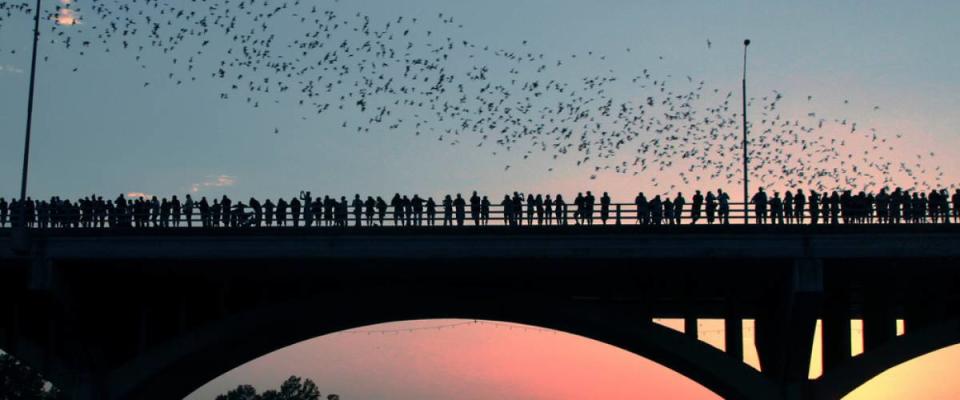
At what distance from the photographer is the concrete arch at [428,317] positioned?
1695 inches

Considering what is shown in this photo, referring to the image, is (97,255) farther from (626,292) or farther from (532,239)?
(626,292)

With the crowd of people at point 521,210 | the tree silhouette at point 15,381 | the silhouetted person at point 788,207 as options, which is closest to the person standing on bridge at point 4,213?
the crowd of people at point 521,210

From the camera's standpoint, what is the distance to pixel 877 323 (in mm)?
44188

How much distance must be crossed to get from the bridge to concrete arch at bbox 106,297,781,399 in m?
0.07

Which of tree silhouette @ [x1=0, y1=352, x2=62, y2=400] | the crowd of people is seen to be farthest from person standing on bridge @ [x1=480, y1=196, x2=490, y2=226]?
tree silhouette @ [x1=0, y1=352, x2=62, y2=400]

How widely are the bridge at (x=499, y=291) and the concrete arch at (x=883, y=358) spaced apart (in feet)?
0.20

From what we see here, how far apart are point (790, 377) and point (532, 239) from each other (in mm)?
9107

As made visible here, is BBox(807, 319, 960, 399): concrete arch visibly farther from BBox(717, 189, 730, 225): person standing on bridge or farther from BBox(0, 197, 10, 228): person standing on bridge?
BBox(0, 197, 10, 228): person standing on bridge

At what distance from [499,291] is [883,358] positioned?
12205 mm

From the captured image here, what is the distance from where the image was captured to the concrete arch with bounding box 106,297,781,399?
43062 millimetres

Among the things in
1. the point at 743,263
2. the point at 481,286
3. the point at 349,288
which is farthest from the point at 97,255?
the point at 743,263

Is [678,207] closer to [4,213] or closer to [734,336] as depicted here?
[734,336]

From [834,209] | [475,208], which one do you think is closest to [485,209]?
A: [475,208]

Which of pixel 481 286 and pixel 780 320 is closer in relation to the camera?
pixel 780 320
